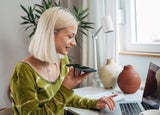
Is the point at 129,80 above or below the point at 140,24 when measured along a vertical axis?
below

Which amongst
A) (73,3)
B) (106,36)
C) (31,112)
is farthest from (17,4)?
(31,112)

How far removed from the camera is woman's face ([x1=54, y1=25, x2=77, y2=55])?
45.3 inches

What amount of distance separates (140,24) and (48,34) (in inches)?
47.3

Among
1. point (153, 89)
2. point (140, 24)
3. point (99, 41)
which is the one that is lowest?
point (153, 89)

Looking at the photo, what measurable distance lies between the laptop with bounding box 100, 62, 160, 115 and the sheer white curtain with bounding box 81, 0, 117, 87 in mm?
719

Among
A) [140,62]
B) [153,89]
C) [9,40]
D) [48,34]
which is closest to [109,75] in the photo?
[140,62]

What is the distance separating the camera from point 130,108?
1199 millimetres

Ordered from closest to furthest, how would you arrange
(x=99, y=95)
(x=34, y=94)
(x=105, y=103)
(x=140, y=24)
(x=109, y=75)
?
1. (x=34, y=94)
2. (x=105, y=103)
3. (x=99, y=95)
4. (x=109, y=75)
5. (x=140, y=24)

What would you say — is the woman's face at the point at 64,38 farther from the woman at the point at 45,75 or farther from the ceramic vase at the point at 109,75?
the ceramic vase at the point at 109,75

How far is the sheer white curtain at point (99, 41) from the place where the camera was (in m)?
1.92

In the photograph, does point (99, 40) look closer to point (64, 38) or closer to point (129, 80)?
point (129, 80)

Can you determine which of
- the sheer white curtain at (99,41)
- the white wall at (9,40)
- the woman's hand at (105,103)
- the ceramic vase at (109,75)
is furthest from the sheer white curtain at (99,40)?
the woman's hand at (105,103)

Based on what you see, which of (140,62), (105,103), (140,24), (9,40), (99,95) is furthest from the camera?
(9,40)

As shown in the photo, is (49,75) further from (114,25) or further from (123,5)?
(123,5)
